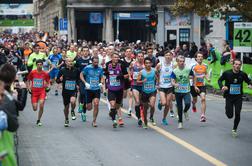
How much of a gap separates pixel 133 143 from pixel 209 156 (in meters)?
2.01

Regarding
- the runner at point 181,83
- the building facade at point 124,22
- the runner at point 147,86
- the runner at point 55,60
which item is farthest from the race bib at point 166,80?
the building facade at point 124,22

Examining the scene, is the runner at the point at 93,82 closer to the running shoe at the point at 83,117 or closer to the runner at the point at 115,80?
the runner at the point at 115,80

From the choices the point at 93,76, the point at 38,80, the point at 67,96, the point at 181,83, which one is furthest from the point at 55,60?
the point at 181,83

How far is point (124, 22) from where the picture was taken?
188 ft

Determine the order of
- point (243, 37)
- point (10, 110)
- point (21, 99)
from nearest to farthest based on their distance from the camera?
point (10, 110) < point (21, 99) < point (243, 37)

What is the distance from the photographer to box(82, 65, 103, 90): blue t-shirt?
51.2 feet

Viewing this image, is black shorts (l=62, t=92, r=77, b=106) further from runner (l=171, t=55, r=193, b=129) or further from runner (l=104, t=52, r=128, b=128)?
runner (l=171, t=55, r=193, b=129)

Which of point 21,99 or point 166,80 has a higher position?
point 21,99

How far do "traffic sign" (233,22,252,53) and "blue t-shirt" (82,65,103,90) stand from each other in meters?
8.77

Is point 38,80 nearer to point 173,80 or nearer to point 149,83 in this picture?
point 149,83

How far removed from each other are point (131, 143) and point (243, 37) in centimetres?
Answer: 1153

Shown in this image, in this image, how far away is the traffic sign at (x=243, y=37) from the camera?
23148 mm

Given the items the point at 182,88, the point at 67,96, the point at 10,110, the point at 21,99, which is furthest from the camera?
the point at 67,96

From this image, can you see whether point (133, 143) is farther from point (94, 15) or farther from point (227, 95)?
point (94, 15)
